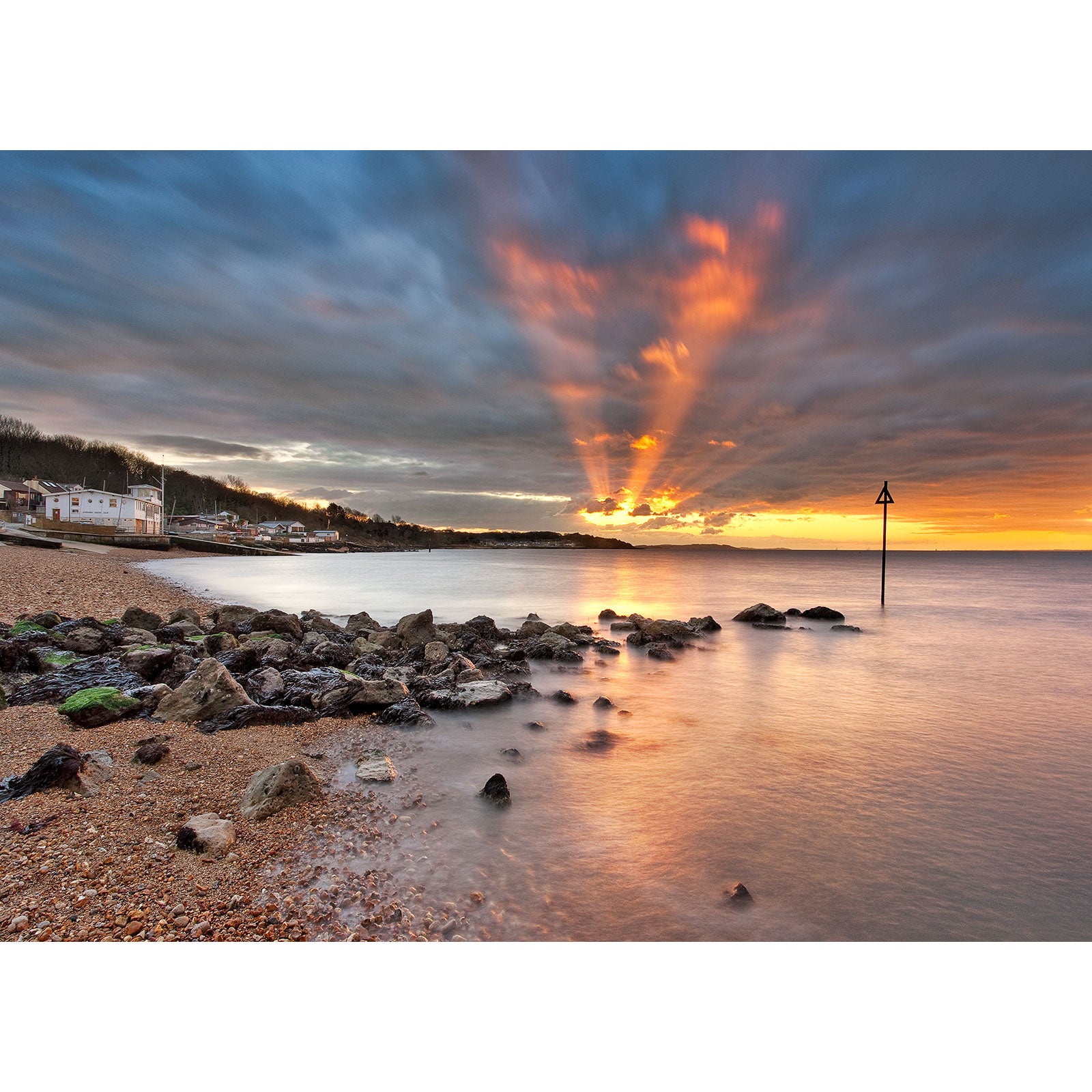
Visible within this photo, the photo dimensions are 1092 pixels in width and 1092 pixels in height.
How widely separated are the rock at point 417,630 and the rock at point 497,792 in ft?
20.4

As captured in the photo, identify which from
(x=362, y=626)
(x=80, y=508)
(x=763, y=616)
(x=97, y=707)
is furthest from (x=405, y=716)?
(x=80, y=508)

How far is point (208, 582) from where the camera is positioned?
26.3 meters

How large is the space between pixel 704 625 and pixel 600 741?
10.2 m

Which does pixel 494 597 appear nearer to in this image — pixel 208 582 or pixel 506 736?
pixel 208 582

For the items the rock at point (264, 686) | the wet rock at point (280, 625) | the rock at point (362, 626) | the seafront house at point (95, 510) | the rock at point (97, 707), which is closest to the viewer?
the rock at point (97, 707)

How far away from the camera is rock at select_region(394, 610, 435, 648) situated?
10.8 metres

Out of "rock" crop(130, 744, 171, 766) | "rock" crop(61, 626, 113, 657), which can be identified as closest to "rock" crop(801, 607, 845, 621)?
"rock" crop(130, 744, 171, 766)

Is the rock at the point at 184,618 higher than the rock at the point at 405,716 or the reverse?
higher

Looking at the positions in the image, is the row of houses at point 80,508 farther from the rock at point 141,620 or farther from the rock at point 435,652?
the rock at point 435,652

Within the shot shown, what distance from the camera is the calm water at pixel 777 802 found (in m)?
3.33

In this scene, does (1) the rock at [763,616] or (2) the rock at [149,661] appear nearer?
(2) the rock at [149,661]

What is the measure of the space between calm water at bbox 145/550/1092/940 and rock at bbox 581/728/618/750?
0.14 metres

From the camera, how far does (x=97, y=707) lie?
210 inches

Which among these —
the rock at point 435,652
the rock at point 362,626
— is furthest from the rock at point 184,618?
the rock at point 435,652
